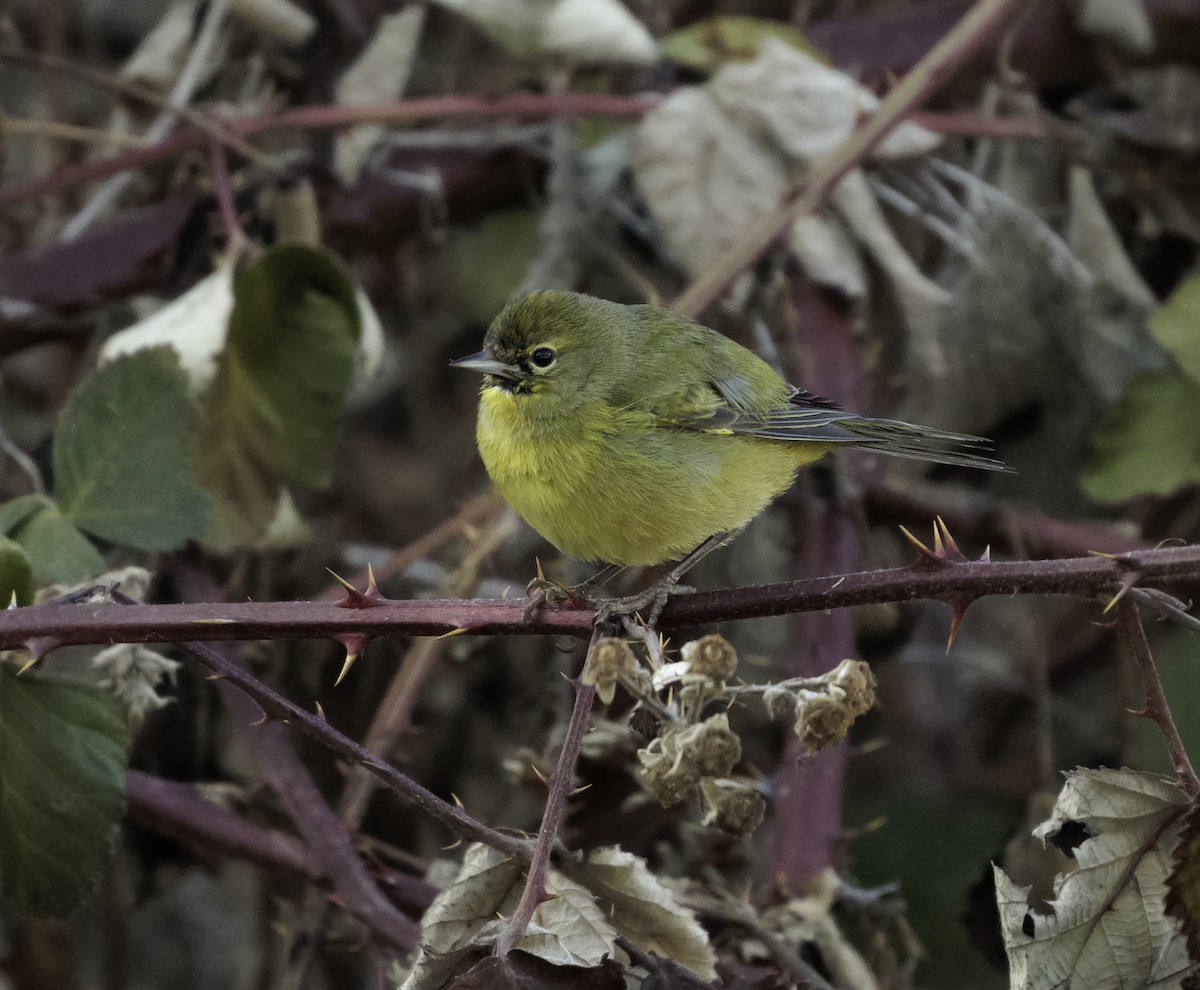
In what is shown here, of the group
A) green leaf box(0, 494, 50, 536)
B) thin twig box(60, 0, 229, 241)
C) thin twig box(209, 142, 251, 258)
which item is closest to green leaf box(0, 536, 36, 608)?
green leaf box(0, 494, 50, 536)

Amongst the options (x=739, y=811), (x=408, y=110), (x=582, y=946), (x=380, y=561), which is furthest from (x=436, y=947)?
(x=408, y=110)

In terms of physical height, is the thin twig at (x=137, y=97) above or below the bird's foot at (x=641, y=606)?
above

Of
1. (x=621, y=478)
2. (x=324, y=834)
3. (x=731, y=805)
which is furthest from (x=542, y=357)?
(x=731, y=805)

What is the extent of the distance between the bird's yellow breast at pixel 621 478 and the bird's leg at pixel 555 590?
0.14m

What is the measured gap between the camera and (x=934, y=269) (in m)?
4.23

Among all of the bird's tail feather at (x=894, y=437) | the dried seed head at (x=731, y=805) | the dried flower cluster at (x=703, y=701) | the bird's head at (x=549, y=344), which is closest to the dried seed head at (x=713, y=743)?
the dried flower cluster at (x=703, y=701)

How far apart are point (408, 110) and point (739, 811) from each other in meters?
2.35

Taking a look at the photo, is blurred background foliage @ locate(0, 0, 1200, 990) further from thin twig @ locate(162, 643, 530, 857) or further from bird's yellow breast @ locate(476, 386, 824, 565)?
thin twig @ locate(162, 643, 530, 857)

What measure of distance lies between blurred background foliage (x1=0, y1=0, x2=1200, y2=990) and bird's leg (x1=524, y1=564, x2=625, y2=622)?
257 mm

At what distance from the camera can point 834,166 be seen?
3.26 meters

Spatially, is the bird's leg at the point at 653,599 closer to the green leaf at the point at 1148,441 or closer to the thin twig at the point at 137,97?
the green leaf at the point at 1148,441

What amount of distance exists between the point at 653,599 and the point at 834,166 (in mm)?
1462

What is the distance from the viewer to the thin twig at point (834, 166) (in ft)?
10.6

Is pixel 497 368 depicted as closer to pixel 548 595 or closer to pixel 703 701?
pixel 548 595
